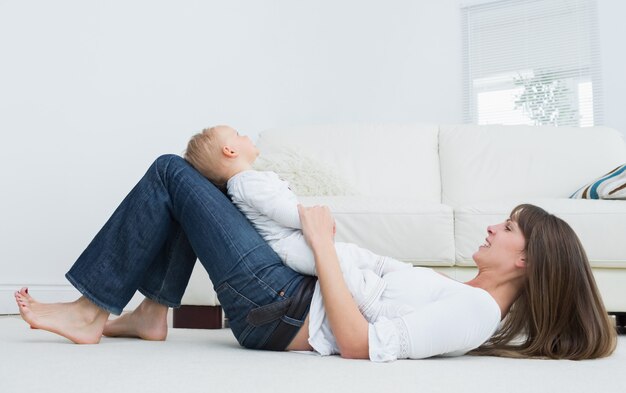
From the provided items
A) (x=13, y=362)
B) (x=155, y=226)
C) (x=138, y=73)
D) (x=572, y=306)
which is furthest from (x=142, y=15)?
(x=572, y=306)

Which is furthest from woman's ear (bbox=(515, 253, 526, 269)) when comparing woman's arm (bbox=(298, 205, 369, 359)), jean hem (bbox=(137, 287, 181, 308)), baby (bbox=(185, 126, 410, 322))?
jean hem (bbox=(137, 287, 181, 308))

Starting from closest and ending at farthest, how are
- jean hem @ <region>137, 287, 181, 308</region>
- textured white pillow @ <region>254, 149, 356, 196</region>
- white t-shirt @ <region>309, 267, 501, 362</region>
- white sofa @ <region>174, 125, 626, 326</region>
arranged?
white t-shirt @ <region>309, 267, 501, 362</region>
jean hem @ <region>137, 287, 181, 308</region>
textured white pillow @ <region>254, 149, 356, 196</region>
white sofa @ <region>174, 125, 626, 326</region>

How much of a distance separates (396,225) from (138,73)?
183 centimetres

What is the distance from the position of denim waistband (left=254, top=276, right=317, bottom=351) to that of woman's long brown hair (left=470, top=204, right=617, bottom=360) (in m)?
0.46

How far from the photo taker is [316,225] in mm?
1408

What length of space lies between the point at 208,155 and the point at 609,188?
5.64 ft

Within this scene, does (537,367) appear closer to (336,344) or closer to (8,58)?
(336,344)

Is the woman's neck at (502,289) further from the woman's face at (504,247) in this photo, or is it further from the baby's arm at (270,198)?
the baby's arm at (270,198)

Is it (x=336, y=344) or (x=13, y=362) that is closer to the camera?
(x=13, y=362)

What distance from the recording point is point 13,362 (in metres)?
1.27

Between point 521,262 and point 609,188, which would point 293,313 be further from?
point 609,188

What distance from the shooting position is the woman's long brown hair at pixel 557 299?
53.6 inches

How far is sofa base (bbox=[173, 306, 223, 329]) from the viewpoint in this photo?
2.36m

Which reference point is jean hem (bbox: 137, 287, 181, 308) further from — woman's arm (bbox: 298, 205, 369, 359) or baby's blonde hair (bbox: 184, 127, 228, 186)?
woman's arm (bbox: 298, 205, 369, 359)
